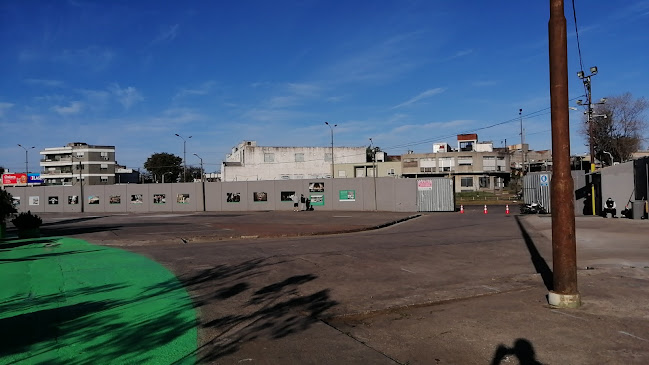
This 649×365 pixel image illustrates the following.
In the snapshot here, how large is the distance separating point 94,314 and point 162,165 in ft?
366

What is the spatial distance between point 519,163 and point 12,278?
105 m

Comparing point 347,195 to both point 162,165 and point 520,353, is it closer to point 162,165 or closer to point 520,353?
point 520,353

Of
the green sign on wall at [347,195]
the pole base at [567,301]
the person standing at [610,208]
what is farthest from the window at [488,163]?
the pole base at [567,301]

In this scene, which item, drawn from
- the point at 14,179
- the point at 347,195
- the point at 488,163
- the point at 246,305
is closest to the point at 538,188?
the point at 347,195

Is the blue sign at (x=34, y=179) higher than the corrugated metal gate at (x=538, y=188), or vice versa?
the blue sign at (x=34, y=179)

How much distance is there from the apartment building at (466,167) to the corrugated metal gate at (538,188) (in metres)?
45.6

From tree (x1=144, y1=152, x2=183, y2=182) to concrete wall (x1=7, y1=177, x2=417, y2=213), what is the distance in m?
56.6

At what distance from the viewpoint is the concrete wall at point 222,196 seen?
4084 cm

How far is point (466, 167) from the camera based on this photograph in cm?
8181

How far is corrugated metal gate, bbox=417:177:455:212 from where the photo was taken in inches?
1545

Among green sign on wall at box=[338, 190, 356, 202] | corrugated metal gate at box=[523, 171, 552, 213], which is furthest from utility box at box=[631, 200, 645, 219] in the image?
green sign on wall at box=[338, 190, 356, 202]

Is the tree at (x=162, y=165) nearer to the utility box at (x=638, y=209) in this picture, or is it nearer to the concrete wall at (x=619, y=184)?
the concrete wall at (x=619, y=184)

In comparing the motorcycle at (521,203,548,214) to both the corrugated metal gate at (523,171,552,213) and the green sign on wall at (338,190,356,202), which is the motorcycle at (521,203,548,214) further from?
the green sign on wall at (338,190,356,202)

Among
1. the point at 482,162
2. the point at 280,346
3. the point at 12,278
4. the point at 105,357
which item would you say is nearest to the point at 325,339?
the point at 280,346
